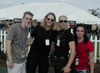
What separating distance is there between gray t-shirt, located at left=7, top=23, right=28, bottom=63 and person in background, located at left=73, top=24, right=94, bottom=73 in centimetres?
101

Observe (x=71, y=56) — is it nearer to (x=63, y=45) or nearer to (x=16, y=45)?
(x=63, y=45)

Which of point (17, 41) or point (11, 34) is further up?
point (11, 34)

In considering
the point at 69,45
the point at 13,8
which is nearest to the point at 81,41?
the point at 69,45

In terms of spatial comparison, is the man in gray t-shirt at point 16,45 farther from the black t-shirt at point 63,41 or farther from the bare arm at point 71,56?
the bare arm at point 71,56

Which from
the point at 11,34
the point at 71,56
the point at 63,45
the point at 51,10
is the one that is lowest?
the point at 71,56

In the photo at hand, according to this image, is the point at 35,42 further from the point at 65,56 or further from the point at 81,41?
the point at 81,41

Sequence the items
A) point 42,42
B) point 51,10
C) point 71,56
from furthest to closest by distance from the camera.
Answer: point 51,10
point 42,42
point 71,56

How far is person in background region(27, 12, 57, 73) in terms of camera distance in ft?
10.2

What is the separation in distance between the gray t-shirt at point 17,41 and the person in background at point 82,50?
1.01 metres

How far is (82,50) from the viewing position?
277 centimetres

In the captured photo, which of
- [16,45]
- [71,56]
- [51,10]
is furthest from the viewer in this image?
[51,10]

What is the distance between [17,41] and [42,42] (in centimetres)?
54

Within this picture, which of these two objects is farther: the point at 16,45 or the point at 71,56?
the point at 16,45

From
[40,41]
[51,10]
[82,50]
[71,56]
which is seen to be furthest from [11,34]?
[51,10]
